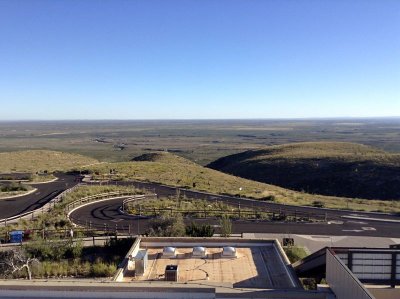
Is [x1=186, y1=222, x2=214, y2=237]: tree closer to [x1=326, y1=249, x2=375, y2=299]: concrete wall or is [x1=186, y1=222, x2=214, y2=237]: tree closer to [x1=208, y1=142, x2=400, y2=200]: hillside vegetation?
[x1=326, y1=249, x2=375, y2=299]: concrete wall

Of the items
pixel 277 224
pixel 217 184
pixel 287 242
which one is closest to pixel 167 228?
pixel 287 242

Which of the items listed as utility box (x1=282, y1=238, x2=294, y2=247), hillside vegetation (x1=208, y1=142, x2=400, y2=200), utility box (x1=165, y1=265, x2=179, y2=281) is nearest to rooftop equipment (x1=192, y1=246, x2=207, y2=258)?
utility box (x1=165, y1=265, x2=179, y2=281)

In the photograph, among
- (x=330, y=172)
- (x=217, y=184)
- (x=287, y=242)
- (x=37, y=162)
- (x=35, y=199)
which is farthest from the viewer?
(x=37, y=162)

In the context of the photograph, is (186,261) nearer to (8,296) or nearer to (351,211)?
(8,296)

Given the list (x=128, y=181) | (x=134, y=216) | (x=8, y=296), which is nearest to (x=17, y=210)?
(x=134, y=216)

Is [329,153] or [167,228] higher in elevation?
[167,228]

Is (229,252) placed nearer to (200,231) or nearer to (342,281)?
(342,281)

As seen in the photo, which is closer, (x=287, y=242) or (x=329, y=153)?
(x=287, y=242)
